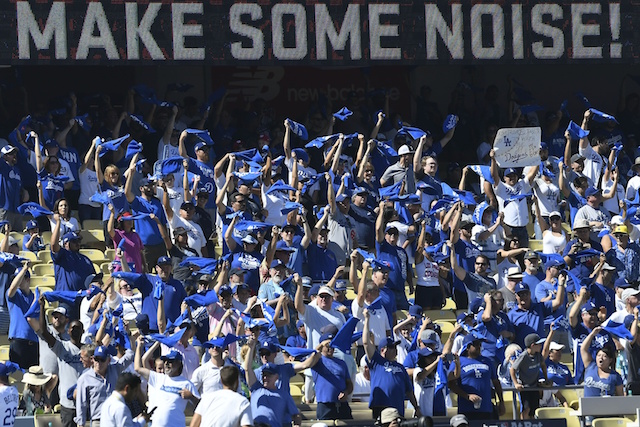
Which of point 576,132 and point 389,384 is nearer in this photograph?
point 389,384

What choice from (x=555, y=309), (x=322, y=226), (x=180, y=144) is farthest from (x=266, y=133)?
(x=555, y=309)

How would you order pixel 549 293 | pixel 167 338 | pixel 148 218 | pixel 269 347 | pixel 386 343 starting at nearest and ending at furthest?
pixel 269 347, pixel 167 338, pixel 386 343, pixel 549 293, pixel 148 218

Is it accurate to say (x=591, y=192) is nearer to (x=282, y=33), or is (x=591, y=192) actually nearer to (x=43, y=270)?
(x=282, y=33)

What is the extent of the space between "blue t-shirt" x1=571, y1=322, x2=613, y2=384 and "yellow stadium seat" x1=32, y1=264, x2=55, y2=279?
207 inches

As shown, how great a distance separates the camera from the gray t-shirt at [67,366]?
14805 mm

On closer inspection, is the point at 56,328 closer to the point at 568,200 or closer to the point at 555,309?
the point at 555,309

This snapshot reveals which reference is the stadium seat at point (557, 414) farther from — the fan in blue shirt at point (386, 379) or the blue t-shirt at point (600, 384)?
the fan in blue shirt at point (386, 379)

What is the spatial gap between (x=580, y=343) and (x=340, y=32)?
5468 millimetres

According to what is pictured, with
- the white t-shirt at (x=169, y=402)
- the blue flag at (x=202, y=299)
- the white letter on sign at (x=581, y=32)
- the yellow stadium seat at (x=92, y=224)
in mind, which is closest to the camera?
the white t-shirt at (x=169, y=402)

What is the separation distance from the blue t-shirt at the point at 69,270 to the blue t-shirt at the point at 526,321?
4.10 meters

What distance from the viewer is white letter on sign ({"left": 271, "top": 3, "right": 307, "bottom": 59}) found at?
20.2 m

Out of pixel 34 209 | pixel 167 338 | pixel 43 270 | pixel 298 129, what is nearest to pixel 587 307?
pixel 167 338

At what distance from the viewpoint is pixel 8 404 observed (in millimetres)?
13188

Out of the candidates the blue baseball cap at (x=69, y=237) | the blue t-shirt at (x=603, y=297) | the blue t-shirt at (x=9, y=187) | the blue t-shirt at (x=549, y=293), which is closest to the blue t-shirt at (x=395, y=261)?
the blue t-shirt at (x=549, y=293)
